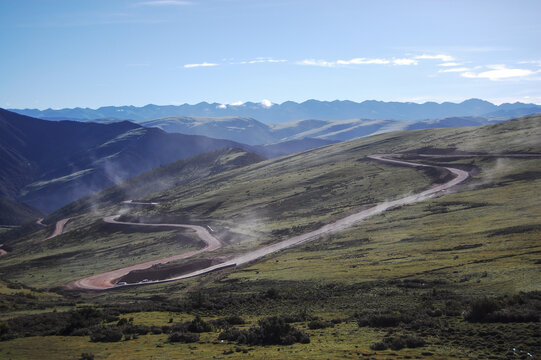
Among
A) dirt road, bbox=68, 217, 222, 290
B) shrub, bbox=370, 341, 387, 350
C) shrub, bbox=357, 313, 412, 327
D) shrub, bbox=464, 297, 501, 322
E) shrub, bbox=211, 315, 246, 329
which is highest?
shrub, bbox=464, 297, 501, 322

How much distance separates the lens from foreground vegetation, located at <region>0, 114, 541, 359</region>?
1181 inches

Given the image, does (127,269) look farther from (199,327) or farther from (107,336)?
(107,336)

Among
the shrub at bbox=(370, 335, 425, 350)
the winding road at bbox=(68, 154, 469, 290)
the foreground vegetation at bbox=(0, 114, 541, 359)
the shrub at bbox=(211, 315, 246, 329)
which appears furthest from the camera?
the winding road at bbox=(68, 154, 469, 290)

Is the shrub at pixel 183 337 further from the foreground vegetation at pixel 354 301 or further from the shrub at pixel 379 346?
the shrub at pixel 379 346

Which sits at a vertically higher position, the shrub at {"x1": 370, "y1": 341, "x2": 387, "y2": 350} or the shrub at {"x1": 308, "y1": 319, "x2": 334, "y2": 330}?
the shrub at {"x1": 370, "y1": 341, "x2": 387, "y2": 350}

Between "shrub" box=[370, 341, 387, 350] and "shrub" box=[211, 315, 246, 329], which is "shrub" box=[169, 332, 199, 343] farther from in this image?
"shrub" box=[370, 341, 387, 350]

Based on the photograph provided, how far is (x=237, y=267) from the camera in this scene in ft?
253

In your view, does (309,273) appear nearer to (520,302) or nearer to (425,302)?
(425,302)

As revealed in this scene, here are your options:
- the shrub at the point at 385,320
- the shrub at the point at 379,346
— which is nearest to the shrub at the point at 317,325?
the shrub at the point at 385,320

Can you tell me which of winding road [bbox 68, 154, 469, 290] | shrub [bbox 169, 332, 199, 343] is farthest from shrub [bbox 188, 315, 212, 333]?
winding road [bbox 68, 154, 469, 290]

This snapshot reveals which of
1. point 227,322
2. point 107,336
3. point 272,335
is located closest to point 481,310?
point 272,335

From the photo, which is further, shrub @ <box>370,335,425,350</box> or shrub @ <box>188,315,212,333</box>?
shrub @ <box>188,315,212,333</box>

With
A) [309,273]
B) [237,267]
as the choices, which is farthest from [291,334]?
[237,267]

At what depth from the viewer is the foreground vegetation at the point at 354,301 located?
1181 inches
